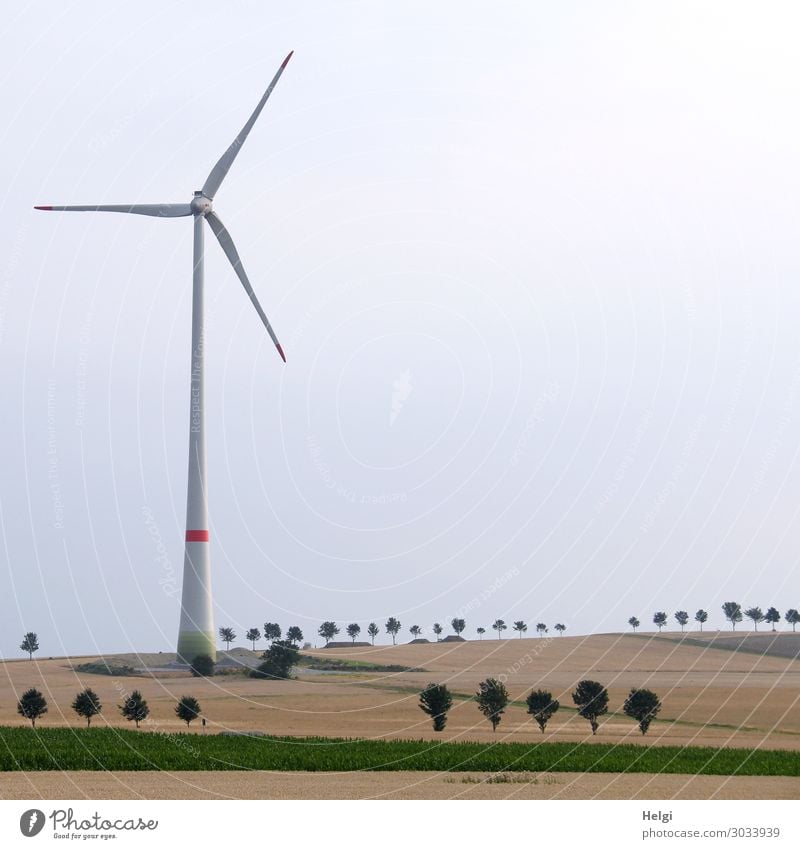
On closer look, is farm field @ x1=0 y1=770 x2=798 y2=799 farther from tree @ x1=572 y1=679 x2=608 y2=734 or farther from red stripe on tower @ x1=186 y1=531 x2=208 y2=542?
red stripe on tower @ x1=186 y1=531 x2=208 y2=542

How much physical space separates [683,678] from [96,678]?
89.1 m

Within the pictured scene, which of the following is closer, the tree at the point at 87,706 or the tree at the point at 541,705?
the tree at the point at 541,705

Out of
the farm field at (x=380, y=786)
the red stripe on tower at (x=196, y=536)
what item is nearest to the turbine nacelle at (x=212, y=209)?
the red stripe on tower at (x=196, y=536)

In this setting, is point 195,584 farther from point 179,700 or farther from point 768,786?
point 768,786

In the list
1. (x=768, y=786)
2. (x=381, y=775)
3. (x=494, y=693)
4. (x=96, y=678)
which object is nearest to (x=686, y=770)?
(x=768, y=786)

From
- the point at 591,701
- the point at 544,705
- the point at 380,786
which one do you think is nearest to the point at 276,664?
the point at 544,705

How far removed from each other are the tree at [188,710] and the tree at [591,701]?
37656 mm

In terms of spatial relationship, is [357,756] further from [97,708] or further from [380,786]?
[97,708]

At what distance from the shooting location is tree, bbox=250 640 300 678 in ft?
552

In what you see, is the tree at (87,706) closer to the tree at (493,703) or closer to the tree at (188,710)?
the tree at (188,710)

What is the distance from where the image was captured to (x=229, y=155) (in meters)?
125

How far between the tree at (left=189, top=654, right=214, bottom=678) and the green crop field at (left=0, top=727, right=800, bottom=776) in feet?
178

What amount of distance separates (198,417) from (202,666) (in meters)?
34.2

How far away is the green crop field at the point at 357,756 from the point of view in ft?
257
